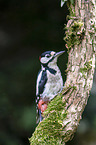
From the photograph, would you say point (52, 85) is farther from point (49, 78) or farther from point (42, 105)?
point (42, 105)

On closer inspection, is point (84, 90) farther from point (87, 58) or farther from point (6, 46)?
point (6, 46)

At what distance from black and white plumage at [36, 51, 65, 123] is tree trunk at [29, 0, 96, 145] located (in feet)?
0.51

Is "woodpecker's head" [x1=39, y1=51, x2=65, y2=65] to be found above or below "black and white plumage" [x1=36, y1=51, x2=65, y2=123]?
above

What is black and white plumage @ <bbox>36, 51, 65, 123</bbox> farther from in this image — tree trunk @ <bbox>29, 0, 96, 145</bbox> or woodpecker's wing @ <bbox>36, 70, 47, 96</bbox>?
tree trunk @ <bbox>29, 0, 96, 145</bbox>

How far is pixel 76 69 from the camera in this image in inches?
87.3

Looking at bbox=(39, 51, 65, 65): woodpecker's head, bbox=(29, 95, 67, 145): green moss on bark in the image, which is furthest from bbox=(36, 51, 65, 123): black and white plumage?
bbox=(29, 95, 67, 145): green moss on bark

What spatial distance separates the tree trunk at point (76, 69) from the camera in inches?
86.6

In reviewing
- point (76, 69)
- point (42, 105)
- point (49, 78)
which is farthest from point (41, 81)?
point (76, 69)

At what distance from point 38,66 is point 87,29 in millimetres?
1740

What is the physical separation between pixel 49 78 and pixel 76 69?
0.99ft

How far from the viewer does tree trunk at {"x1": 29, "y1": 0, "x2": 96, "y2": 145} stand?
7.22ft

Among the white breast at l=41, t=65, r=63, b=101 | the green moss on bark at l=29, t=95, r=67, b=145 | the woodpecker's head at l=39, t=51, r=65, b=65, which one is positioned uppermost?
the woodpecker's head at l=39, t=51, r=65, b=65

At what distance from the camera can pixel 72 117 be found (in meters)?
2.22

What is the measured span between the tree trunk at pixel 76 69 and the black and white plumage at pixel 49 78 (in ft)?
0.51
